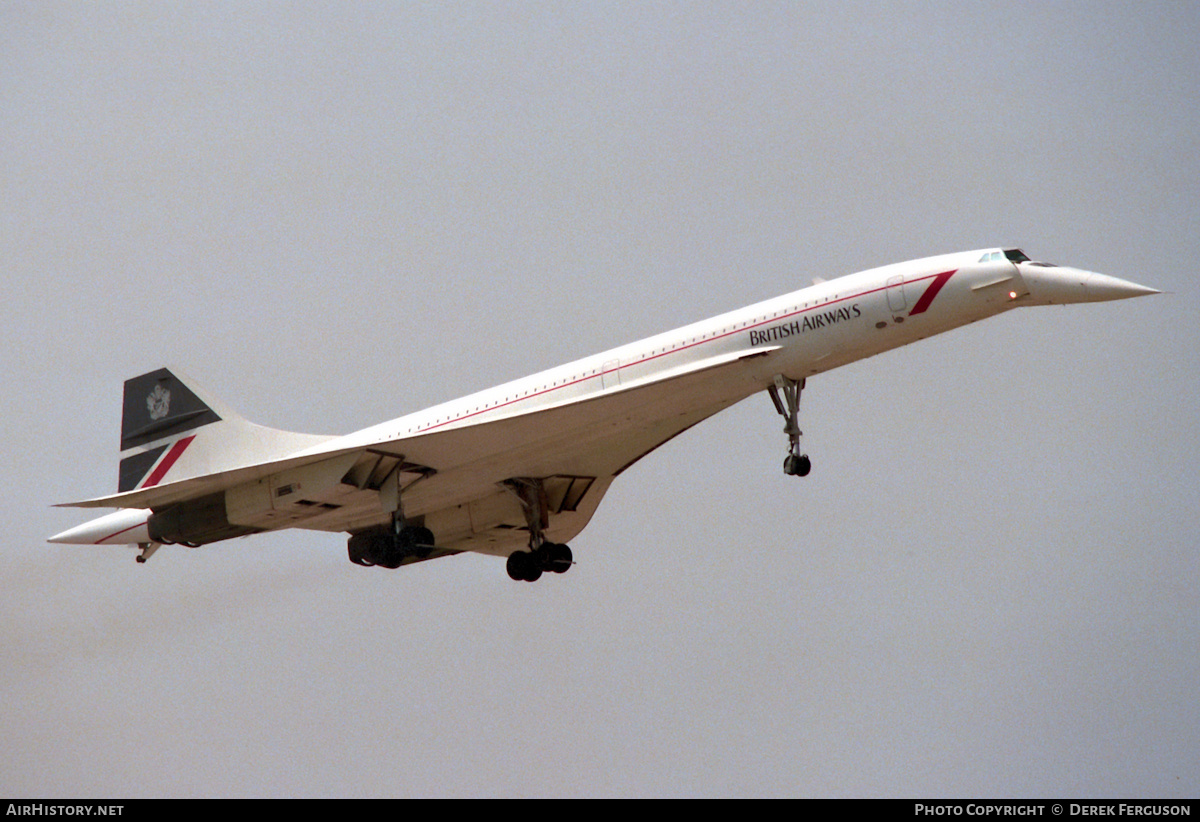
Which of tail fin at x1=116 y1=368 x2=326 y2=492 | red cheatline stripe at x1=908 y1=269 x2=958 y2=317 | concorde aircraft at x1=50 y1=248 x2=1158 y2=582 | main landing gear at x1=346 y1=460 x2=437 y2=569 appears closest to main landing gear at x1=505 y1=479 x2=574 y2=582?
concorde aircraft at x1=50 y1=248 x2=1158 y2=582

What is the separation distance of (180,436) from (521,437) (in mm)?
4753

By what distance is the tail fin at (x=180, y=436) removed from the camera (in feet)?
65.6

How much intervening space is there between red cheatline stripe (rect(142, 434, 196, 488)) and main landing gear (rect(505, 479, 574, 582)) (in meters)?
4.18

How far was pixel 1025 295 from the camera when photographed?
55.2ft

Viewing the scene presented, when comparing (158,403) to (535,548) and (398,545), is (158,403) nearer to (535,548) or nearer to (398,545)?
(398,545)

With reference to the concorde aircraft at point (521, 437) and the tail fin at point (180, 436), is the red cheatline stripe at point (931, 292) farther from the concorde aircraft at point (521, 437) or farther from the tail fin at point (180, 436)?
the tail fin at point (180, 436)

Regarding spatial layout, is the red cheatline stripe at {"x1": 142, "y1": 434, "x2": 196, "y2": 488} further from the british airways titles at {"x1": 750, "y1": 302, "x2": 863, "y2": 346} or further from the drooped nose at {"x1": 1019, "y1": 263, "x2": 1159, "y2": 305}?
the drooped nose at {"x1": 1019, "y1": 263, "x2": 1159, "y2": 305}

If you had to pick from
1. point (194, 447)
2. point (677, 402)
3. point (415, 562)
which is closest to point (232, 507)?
point (194, 447)

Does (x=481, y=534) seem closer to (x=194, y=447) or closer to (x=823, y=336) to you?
(x=194, y=447)

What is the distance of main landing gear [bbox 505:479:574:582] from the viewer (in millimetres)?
20766

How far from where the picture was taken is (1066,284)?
54.8 feet

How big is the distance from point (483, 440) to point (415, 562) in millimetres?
2918

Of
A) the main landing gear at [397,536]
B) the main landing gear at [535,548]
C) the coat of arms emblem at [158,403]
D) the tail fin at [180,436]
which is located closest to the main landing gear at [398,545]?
the main landing gear at [397,536]

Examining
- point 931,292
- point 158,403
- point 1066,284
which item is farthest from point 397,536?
point 1066,284
